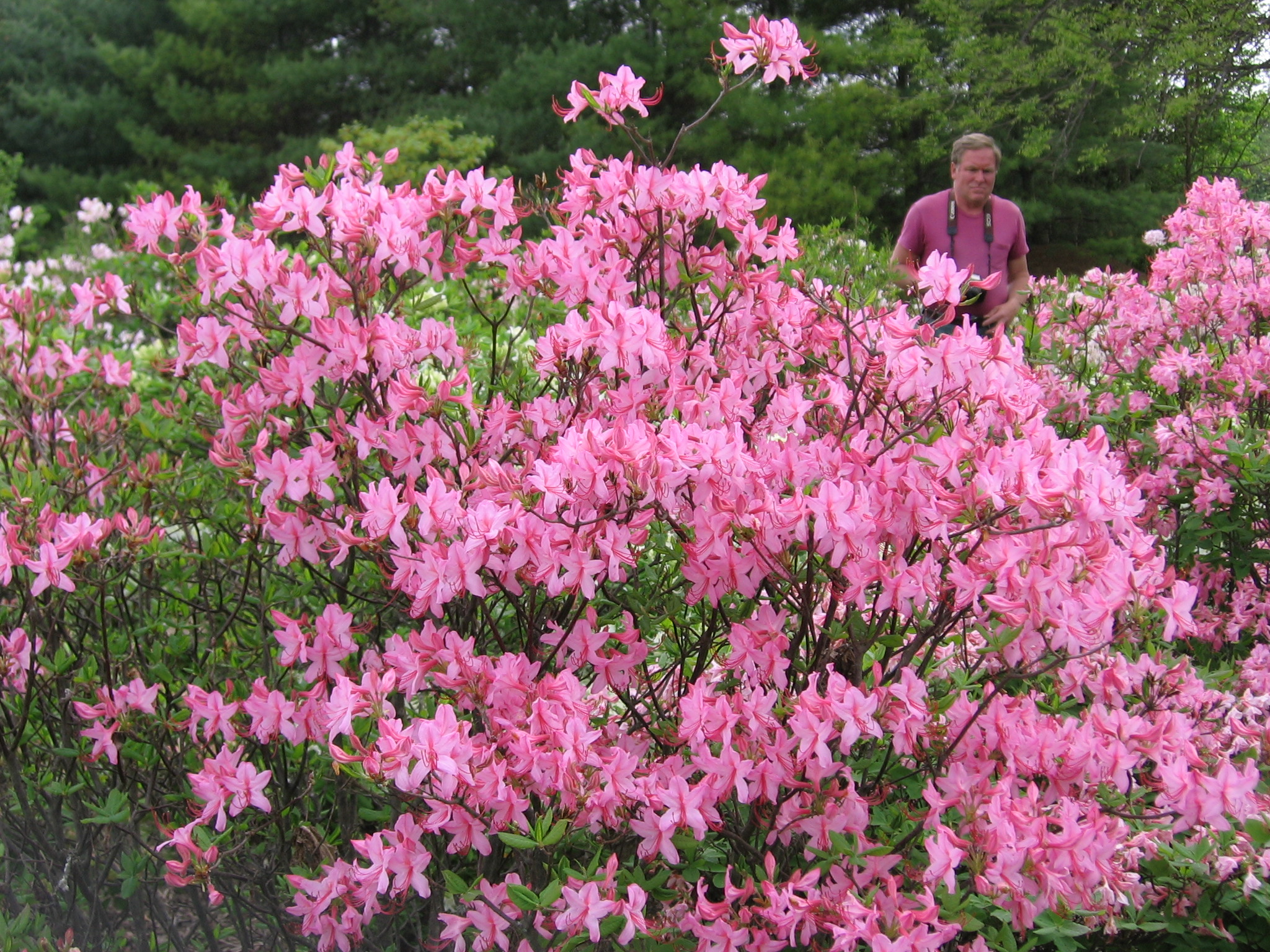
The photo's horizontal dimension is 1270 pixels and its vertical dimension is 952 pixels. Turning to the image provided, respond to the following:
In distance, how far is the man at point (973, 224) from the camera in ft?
16.3

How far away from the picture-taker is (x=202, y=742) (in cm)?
219

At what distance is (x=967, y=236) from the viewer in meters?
5.05

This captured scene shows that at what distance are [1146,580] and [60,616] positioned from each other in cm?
215

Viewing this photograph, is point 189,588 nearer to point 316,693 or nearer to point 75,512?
point 75,512

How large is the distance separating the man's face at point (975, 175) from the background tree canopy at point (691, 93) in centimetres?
476

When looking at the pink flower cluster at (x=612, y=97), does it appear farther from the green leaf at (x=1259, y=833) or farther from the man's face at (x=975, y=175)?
the man's face at (x=975, y=175)

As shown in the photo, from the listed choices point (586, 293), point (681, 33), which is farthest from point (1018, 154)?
point (586, 293)

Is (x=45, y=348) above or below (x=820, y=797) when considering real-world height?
above

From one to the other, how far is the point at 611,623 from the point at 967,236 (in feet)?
11.5

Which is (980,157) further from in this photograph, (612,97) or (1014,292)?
(612,97)

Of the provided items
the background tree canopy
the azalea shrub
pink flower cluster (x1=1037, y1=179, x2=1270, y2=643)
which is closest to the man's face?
pink flower cluster (x1=1037, y1=179, x2=1270, y2=643)

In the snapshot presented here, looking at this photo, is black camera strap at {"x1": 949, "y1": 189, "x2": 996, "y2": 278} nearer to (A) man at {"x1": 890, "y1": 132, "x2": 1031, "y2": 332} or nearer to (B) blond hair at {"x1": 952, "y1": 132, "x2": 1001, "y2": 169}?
(A) man at {"x1": 890, "y1": 132, "x2": 1031, "y2": 332}

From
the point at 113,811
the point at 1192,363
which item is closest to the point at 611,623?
the point at 113,811

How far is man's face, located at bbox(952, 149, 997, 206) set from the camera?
4957 mm
